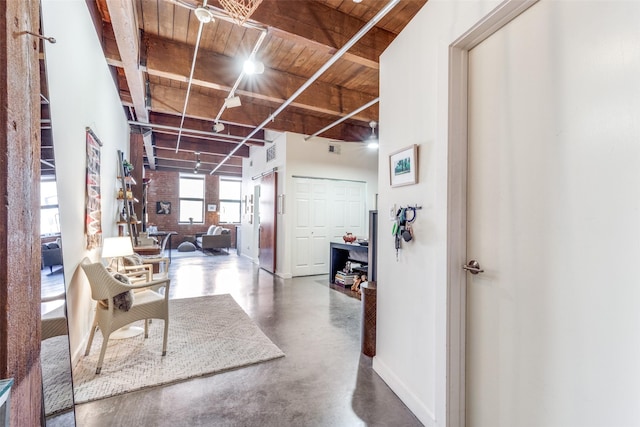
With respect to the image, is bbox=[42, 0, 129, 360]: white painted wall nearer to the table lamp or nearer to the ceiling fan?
the table lamp

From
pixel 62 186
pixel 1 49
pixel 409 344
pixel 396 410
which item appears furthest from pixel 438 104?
pixel 62 186

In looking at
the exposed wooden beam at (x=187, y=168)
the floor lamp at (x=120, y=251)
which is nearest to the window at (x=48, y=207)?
the floor lamp at (x=120, y=251)

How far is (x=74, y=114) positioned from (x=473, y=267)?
10.1 feet

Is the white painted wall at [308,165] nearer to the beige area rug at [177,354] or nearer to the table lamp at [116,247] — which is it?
the beige area rug at [177,354]

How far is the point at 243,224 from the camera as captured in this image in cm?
912

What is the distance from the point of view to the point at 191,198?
11656mm

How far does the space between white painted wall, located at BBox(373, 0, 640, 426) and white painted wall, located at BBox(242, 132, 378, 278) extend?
142 inches

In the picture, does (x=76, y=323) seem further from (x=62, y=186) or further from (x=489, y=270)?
(x=489, y=270)

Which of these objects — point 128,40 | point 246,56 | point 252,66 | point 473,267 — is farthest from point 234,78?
point 473,267

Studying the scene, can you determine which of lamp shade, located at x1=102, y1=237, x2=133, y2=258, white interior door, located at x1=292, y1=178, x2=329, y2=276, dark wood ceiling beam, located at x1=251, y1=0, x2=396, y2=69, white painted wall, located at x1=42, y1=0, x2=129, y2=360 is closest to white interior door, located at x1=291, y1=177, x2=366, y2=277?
white interior door, located at x1=292, y1=178, x2=329, y2=276

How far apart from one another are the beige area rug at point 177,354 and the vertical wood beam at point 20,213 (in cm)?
139

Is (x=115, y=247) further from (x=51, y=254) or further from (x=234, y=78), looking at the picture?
(x=234, y=78)

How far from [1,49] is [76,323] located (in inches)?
96.9

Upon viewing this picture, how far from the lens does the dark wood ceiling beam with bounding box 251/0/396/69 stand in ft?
8.27
